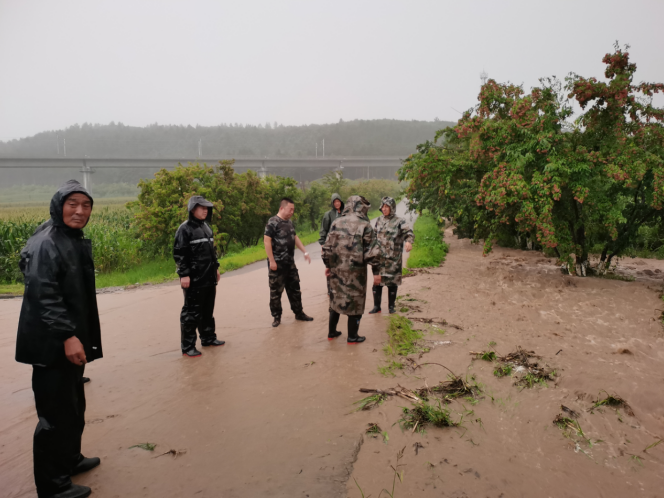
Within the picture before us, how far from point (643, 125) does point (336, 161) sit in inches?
2691

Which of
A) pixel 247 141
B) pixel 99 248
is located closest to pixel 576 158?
pixel 99 248

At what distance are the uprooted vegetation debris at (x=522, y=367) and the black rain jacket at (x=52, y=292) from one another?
441 cm

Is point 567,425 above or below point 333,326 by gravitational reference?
below

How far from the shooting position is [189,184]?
1769cm

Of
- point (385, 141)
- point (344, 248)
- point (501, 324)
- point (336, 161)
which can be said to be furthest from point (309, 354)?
point (385, 141)

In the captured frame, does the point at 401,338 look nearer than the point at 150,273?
Yes

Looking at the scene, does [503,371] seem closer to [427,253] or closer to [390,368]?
[390,368]

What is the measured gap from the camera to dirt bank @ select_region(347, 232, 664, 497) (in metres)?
3.12

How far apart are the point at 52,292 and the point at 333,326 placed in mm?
3855

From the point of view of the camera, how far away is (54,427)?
2.96 meters

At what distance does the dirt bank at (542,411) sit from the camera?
3.12 m

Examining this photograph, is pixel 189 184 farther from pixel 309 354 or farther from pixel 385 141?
pixel 385 141

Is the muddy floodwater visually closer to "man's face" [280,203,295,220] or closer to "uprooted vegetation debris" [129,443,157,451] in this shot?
"uprooted vegetation debris" [129,443,157,451]

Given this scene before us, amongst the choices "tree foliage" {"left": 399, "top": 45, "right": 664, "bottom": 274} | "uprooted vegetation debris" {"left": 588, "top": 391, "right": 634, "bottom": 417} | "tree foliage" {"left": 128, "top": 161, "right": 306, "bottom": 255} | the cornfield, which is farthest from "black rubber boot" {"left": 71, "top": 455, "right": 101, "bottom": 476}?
the cornfield
